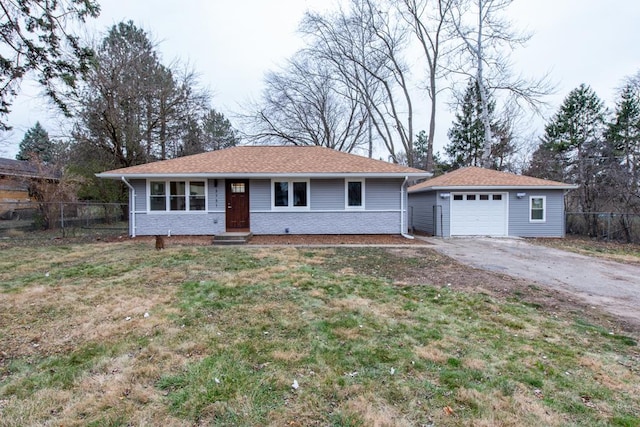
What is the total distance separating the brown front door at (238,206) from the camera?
12.4m

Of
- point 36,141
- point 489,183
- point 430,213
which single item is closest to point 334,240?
point 430,213

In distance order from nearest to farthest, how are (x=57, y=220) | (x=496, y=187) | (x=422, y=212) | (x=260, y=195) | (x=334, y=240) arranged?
(x=334, y=240) < (x=260, y=195) < (x=496, y=187) < (x=57, y=220) < (x=422, y=212)

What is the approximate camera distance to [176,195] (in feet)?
39.9

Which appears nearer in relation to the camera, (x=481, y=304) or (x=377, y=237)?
(x=481, y=304)

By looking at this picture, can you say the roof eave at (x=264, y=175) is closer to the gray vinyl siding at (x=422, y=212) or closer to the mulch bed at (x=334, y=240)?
the mulch bed at (x=334, y=240)

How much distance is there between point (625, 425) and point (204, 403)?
9.42 ft

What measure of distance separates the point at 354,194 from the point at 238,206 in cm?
446

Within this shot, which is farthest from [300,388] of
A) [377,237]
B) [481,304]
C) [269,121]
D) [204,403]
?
[269,121]

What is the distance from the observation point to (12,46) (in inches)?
242

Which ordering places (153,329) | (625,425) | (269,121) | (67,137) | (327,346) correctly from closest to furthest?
(625,425)
(327,346)
(153,329)
(67,137)
(269,121)

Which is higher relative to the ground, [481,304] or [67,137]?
[67,137]

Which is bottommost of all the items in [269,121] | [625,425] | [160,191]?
[625,425]

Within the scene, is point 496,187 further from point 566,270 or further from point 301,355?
point 301,355

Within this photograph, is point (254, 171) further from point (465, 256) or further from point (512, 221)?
point (512, 221)
